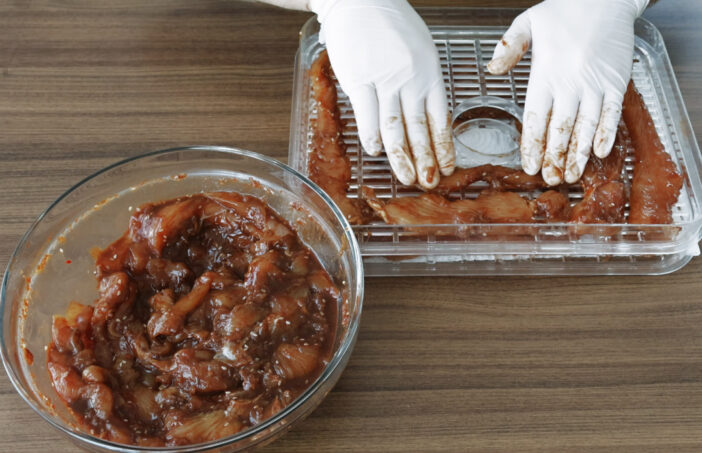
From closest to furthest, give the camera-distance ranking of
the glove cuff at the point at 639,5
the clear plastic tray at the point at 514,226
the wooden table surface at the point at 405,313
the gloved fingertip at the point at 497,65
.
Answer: the wooden table surface at the point at 405,313
the clear plastic tray at the point at 514,226
the gloved fingertip at the point at 497,65
the glove cuff at the point at 639,5

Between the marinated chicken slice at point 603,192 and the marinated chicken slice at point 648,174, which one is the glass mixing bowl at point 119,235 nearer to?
the marinated chicken slice at point 603,192

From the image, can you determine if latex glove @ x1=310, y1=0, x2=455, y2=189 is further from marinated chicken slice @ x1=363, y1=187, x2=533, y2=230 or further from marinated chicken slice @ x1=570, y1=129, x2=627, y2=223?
marinated chicken slice @ x1=570, y1=129, x2=627, y2=223

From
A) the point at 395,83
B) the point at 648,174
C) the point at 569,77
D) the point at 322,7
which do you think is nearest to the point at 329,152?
the point at 395,83

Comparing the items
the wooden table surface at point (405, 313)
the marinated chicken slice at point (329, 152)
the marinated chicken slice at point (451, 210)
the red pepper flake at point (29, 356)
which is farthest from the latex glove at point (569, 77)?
the red pepper flake at point (29, 356)

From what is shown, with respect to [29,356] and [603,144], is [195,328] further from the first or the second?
[603,144]

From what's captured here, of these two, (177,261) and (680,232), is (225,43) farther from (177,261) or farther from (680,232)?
(680,232)

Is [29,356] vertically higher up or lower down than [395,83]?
lower down

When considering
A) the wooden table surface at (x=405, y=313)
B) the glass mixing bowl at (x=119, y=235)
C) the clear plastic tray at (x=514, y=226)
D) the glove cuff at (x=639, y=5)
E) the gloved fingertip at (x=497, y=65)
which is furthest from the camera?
the glove cuff at (x=639, y=5)
